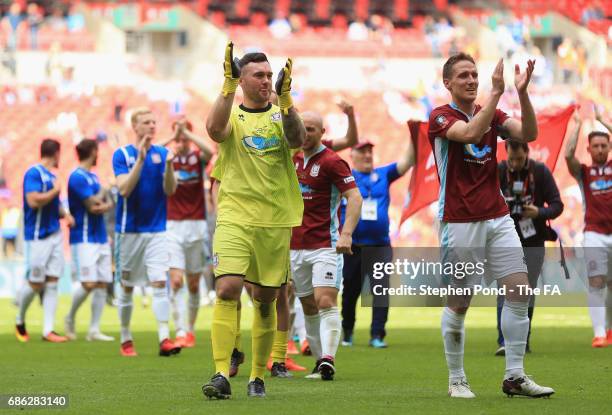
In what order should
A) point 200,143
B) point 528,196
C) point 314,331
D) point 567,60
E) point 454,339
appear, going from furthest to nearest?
point 567,60, point 200,143, point 528,196, point 314,331, point 454,339

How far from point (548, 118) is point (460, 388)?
6.29m

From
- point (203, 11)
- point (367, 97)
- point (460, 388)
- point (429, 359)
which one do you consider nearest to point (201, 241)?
point (429, 359)

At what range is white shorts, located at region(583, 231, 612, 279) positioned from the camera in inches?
532

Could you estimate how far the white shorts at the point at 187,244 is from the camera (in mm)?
13516

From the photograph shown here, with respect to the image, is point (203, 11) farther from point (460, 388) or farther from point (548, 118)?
point (460, 388)

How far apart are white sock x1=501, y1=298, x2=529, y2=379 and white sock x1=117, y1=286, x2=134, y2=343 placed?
17.6 ft

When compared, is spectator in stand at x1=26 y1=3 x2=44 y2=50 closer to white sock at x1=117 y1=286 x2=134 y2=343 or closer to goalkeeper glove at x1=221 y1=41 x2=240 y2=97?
white sock at x1=117 y1=286 x2=134 y2=343

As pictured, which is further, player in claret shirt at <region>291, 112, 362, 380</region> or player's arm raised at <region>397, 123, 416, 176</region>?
player's arm raised at <region>397, 123, 416, 176</region>

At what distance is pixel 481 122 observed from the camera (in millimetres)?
7336

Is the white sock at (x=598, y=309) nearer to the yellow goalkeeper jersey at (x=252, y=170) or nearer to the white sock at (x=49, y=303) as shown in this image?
the yellow goalkeeper jersey at (x=252, y=170)

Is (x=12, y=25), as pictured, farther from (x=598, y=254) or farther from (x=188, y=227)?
(x=598, y=254)

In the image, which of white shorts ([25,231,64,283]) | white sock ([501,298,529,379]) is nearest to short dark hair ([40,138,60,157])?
white shorts ([25,231,64,283])

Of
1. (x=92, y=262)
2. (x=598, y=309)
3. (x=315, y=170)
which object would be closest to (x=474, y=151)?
(x=315, y=170)

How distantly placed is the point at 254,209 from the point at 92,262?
6909 millimetres
